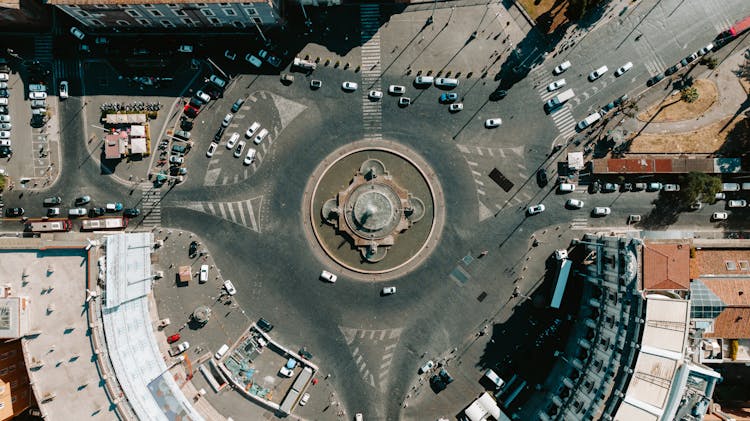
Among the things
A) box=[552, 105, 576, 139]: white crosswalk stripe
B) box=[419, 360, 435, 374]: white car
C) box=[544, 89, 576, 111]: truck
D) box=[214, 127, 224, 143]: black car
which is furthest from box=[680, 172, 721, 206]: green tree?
box=[214, 127, 224, 143]: black car

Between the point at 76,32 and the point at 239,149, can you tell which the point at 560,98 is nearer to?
the point at 239,149

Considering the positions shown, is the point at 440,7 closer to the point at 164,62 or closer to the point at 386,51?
the point at 386,51

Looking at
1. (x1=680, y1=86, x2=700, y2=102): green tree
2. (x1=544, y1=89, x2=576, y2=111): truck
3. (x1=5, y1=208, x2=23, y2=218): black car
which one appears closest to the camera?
(x1=680, y1=86, x2=700, y2=102): green tree

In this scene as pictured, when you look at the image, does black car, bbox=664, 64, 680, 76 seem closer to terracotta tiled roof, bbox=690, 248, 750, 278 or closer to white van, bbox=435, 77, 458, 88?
terracotta tiled roof, bbox=690, 248, 750, 278

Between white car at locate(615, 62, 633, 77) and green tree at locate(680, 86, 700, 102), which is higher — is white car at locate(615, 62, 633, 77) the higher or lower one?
the lower one

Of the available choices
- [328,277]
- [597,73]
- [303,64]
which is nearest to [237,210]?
[328,277]

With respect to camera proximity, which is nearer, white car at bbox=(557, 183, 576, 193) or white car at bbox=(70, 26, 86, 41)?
white car at bbox=(557, 183, 576, 193)
